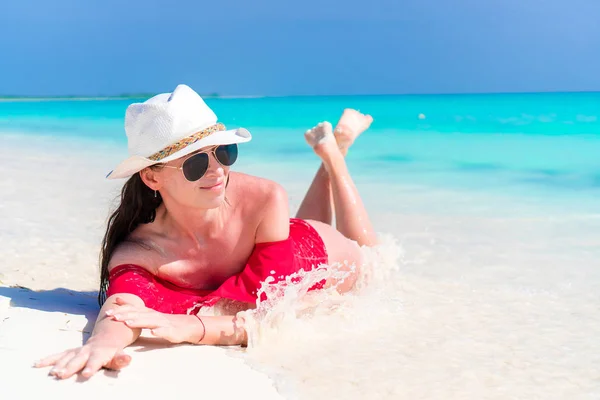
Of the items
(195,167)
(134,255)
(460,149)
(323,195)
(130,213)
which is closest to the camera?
(195,167)

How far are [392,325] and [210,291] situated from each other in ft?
2.86

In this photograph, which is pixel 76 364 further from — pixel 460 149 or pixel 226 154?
pixel 460 149

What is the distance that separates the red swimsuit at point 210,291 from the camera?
3117mm

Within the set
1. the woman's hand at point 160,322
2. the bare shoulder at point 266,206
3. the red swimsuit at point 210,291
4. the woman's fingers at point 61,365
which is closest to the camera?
the woman's fingers at point 61,365

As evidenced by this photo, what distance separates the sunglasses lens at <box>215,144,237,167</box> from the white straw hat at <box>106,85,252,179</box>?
6cm

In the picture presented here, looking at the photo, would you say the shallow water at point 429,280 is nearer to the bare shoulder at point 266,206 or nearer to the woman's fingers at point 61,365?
the bare shoulder at point 266,206

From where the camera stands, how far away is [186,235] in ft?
10.9

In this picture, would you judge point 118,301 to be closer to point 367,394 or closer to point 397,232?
point 367,394

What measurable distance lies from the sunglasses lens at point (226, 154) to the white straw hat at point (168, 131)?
62mm

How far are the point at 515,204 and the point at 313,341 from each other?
4551 millimetres

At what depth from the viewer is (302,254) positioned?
359 cm

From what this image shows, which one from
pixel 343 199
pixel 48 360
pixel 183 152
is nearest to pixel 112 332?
pixel 48 360

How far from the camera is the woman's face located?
3.05 meters

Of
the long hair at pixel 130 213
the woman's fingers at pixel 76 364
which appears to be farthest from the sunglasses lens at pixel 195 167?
the woman's fingers at pixel 76 364
